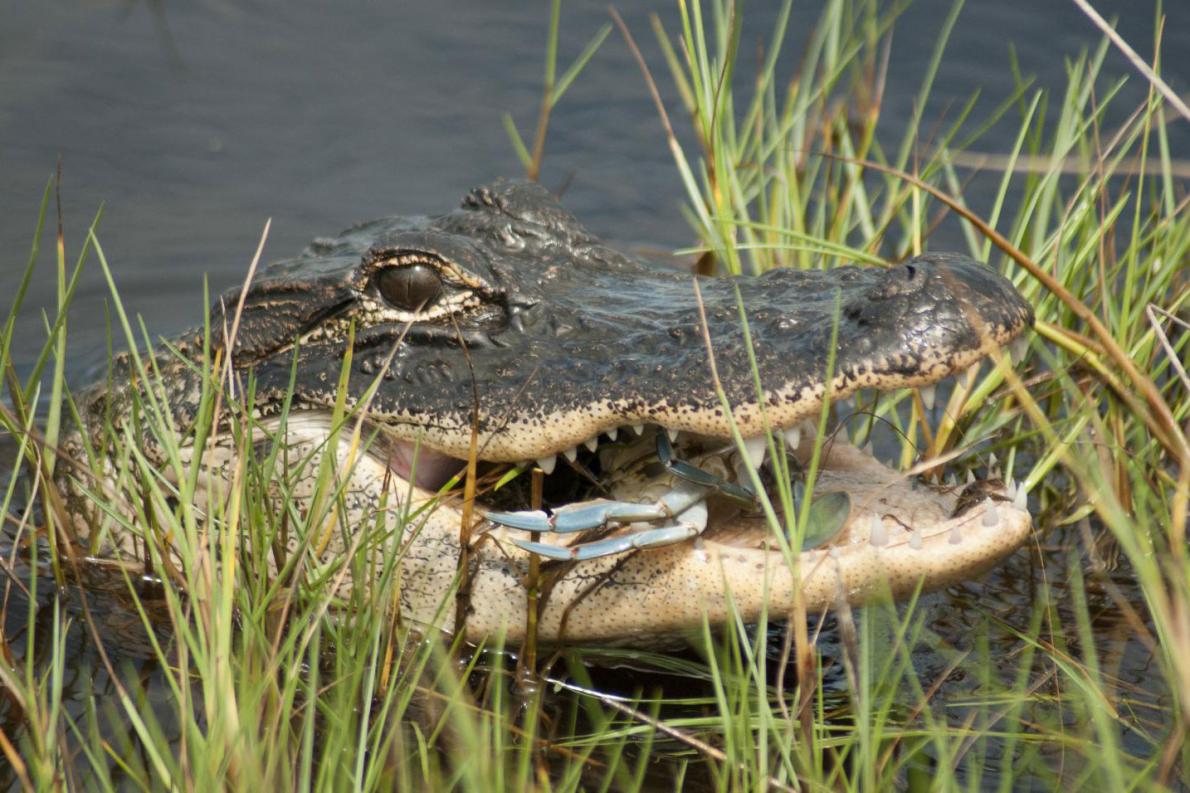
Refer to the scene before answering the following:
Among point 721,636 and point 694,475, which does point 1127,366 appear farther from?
point 721,636

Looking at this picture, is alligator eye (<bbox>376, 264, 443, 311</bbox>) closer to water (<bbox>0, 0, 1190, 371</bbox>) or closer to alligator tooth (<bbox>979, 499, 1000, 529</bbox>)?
alligator tooth (<bbox>979, 499, 1000, 529</bbox>)

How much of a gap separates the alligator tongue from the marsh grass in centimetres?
13

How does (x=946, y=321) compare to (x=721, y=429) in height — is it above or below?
above

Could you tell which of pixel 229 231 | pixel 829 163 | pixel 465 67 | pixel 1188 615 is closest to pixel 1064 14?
pixel 829 163

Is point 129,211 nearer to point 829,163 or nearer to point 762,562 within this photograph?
point 829,163

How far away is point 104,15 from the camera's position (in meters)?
7.12

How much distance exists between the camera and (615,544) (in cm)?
289

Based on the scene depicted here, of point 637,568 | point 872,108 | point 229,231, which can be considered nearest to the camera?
point 637,568

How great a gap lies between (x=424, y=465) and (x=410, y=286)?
42 centimetres

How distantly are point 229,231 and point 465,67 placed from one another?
1714mm

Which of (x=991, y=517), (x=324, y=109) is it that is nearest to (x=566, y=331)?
(x=991, y=517)

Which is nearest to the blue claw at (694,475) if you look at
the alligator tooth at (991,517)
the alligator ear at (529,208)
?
the alligator tooth at (991,517)

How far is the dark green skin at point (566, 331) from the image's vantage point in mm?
2707

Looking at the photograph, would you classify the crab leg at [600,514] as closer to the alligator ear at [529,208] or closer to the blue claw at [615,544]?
the blue claw at [615,544]
